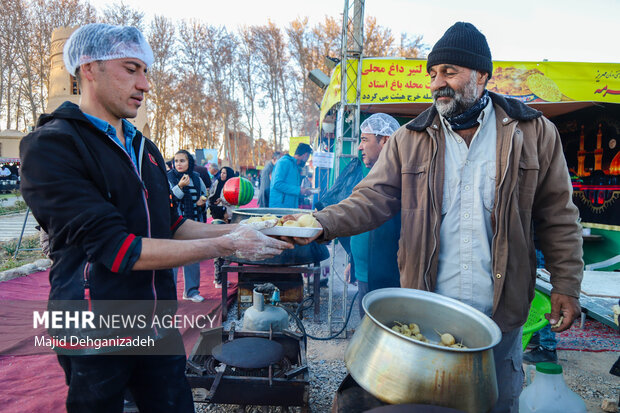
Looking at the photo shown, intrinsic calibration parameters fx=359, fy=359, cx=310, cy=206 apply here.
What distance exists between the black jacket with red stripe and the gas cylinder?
2104 millimetres

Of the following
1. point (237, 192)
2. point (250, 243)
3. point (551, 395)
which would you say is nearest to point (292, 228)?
point (250, 243)

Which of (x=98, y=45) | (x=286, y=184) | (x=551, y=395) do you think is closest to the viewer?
(x=98, y=45)

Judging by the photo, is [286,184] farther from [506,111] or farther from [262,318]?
[506,111]

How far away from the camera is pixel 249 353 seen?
2.62 metres

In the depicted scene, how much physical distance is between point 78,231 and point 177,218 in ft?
2.30

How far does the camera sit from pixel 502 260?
162cm

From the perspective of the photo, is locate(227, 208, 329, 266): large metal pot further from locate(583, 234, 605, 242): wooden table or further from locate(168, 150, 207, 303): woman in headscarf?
locate(583, 234, 605, 242): wooden table

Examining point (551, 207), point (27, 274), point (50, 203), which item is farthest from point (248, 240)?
point (27, 274)

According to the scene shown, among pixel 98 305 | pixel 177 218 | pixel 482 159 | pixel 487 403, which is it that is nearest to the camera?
pixel 487 403

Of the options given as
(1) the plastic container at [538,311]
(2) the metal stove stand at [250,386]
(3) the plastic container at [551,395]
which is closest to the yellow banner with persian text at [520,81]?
(1) the plastic container at [538,311]

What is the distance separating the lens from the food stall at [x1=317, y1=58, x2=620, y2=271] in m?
6.60

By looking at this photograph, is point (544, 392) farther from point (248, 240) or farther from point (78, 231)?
point (78, 231)

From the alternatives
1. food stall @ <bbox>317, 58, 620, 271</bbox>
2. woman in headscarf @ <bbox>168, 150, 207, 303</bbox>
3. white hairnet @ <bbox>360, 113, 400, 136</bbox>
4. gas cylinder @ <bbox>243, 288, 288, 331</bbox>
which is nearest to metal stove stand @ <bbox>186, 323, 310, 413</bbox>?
gas cylinder @ <bbox>243, 288, 288, 331</bbox>

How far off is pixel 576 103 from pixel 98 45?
29.0 feet
